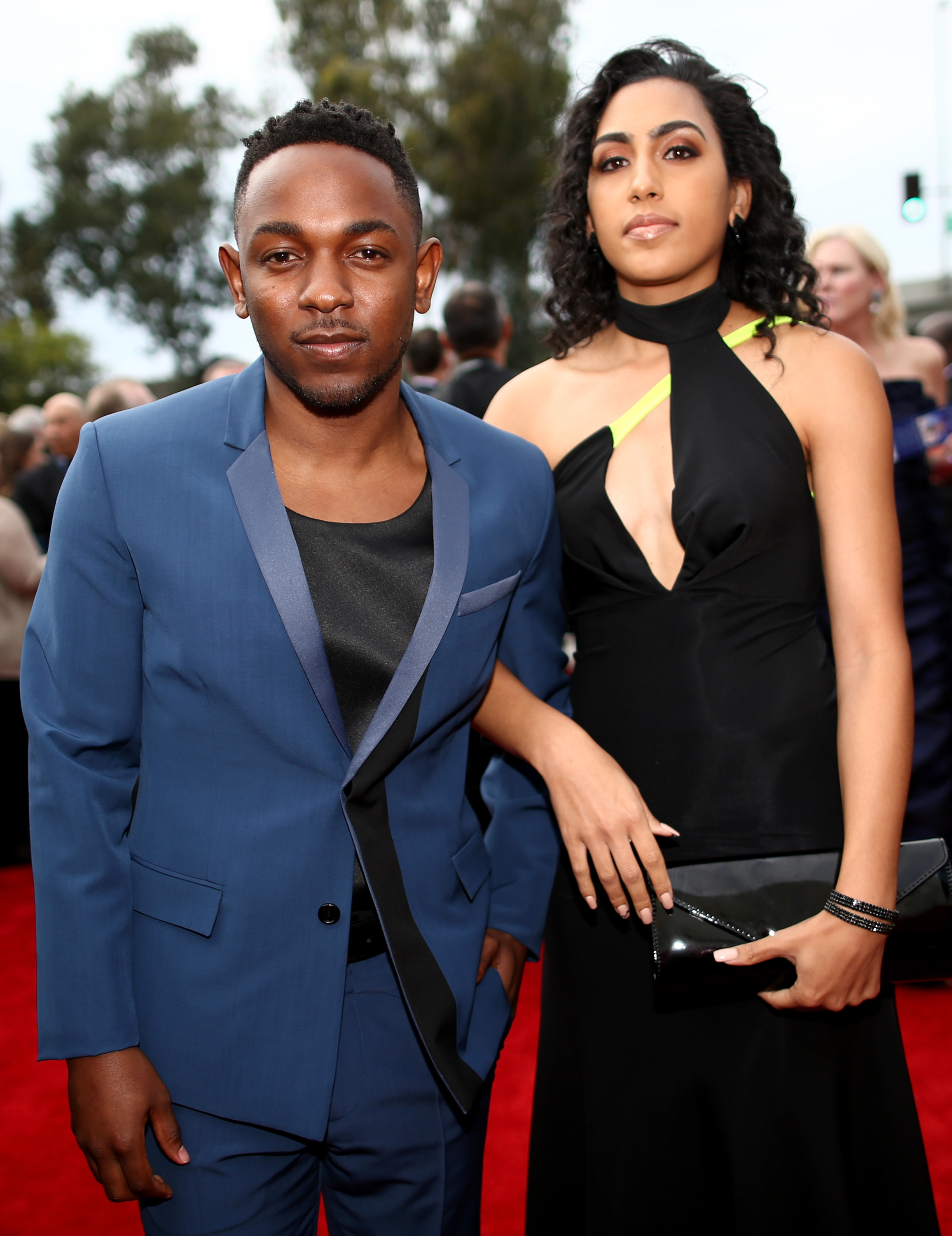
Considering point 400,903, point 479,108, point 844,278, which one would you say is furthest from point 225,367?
point 479,108

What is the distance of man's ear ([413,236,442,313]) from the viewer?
1769 mm

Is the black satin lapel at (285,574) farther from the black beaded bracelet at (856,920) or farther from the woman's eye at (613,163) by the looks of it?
the woman's eye at (613,163)

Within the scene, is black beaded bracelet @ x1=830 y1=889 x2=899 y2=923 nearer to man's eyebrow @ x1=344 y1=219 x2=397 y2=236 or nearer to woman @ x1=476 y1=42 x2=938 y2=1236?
woman @ x1=476 y1=42 x2=938 y2=1236

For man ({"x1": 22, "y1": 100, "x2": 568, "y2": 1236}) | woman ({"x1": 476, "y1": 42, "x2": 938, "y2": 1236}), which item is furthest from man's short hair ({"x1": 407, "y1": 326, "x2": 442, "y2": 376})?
man ({"x1": 22, "y1": 100, "x2": 568, "y2": 1236})

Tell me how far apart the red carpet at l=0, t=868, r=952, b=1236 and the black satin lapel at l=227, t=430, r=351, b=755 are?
2.03m

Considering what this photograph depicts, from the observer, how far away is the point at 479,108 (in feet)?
85.6

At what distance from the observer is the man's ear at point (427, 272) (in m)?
1.77

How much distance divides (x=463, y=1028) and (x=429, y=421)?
99 centimetres

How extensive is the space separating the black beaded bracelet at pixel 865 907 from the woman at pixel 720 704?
0.01 meters

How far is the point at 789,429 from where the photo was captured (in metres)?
1.95

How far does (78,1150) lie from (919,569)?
3.46 metres

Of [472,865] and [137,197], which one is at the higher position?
[137,197]

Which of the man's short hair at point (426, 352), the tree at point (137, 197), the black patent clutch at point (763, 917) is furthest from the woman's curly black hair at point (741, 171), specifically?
the tree at point (137, 197)

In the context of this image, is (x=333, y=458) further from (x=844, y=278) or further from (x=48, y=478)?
(x=48, y=478)
